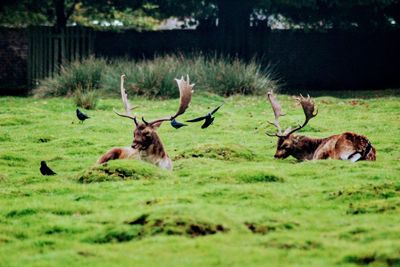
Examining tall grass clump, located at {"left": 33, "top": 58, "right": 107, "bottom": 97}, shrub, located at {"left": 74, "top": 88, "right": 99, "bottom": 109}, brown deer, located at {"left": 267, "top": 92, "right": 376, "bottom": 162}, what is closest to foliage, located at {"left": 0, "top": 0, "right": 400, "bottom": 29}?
tall grass clump, located at {"left": 33, "top": 58, "right": 107, "bottom": 97}

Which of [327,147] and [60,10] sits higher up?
[60,10]

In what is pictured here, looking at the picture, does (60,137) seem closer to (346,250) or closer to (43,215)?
(43,215)

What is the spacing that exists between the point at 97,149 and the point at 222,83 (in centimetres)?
1158

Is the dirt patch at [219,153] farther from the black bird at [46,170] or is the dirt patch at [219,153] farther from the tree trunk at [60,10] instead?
the tree trunk at [60,10]

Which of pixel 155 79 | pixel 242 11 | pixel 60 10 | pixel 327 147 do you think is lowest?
pixel 155 79

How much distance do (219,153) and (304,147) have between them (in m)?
1.32

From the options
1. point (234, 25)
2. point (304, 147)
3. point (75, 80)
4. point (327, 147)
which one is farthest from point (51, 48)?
point (327, 147)

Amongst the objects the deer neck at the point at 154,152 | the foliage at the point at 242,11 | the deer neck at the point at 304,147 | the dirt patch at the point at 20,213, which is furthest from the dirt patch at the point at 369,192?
the foliage at the point at 242,11

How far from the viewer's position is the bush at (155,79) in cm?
2627

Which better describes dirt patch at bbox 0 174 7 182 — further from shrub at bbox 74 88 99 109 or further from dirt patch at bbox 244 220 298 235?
shrub at bbox 74 88 99 109

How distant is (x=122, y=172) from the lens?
12.3 meters

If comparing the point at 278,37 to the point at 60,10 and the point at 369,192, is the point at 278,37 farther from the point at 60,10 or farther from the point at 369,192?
the point at 369,192

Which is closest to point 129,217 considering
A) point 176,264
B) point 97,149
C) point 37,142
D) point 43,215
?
point 43,215

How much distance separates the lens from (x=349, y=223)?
9.46 m
